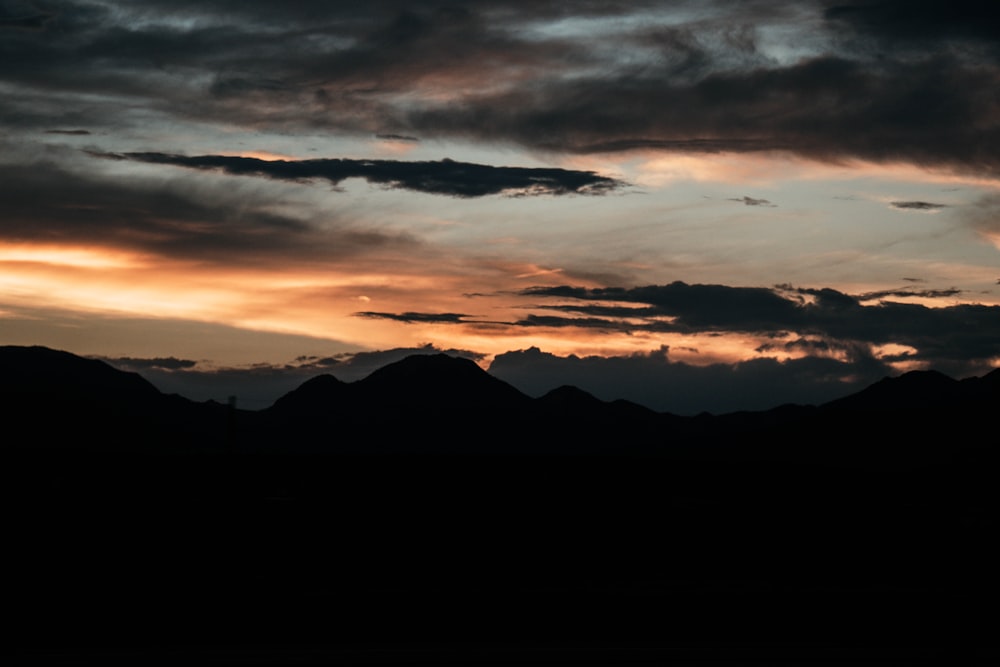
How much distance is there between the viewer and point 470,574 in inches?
1501

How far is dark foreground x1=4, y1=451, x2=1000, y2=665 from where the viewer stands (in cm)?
2427

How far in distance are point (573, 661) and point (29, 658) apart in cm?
1033

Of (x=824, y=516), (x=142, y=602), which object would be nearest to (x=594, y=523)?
(x=824, y=516)

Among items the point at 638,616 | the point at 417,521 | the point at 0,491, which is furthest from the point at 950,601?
the point at 0,491

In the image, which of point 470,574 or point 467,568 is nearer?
point 470,574

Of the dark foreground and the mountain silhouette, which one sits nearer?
the dark foreground

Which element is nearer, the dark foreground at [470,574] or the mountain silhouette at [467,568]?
the dark foreground at [470,574]

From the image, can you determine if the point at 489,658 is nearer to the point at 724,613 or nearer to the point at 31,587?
the point at 724,613

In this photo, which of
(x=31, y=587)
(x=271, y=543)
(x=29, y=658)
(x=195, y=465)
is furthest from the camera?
(x=195, y=465)

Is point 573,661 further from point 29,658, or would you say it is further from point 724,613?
point 29,658

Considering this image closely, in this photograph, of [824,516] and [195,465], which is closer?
[824,516]

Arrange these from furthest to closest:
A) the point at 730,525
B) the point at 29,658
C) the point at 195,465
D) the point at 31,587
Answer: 1. the point at 195,465
2. the point at 730,525
3. the point at 31,587
4. the point at 29,658

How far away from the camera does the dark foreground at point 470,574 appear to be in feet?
79.6

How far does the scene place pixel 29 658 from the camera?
21953mm
